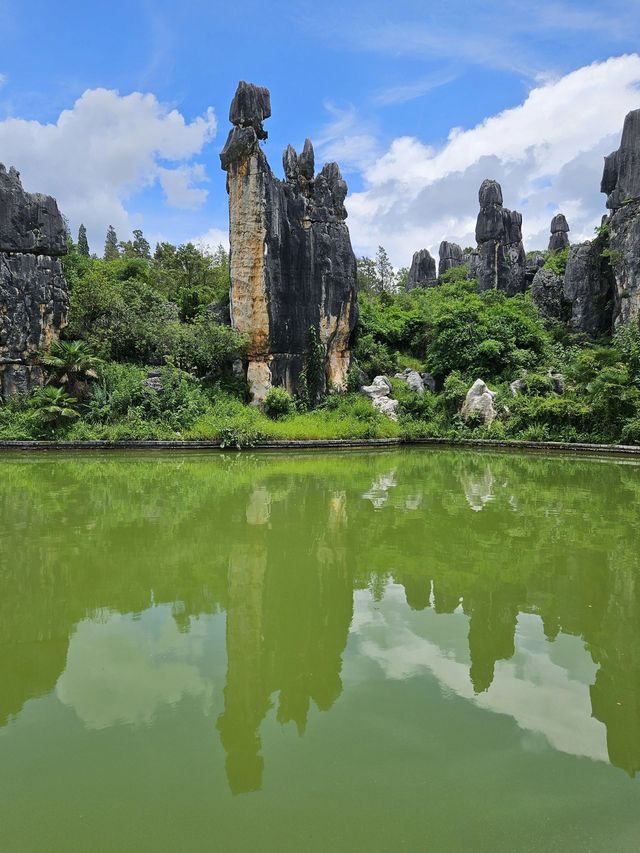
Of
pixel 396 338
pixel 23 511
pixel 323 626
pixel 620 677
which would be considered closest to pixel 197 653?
pixel 323 626

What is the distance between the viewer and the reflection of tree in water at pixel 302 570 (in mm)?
3027

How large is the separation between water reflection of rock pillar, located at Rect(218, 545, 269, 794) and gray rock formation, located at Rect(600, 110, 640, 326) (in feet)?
69.3

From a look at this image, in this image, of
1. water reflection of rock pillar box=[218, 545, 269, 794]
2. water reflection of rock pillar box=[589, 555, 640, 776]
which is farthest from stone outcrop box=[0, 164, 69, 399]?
water reflection of rock pillar box=[589, 555, 640, 776]

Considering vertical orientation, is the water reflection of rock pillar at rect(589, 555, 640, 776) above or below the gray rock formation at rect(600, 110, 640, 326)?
below

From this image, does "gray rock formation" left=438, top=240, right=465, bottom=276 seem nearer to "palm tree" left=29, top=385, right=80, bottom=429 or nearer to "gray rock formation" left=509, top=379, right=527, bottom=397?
"gray rock formation" left=509, top=379, right=527, bottom=397

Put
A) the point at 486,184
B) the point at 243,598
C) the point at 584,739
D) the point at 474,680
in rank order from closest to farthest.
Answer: the point at 584,739
the point at 474,680
the point at 243,598
the point at 486,184

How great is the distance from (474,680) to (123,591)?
272cm

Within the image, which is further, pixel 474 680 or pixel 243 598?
pixel 243 598

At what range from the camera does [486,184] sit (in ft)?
102

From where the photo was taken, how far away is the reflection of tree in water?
9.93 feet

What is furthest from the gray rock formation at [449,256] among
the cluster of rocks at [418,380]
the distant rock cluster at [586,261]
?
the cluster of rocks at [418,380]

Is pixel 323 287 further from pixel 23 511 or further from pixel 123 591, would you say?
pixel 123 591

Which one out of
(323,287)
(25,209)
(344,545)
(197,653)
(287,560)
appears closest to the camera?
(197,653)

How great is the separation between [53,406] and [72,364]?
2.04 m
